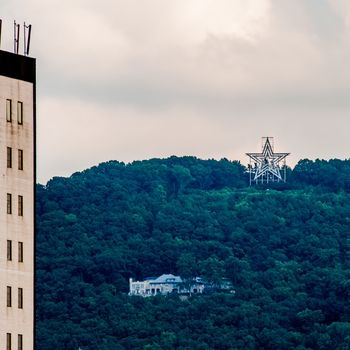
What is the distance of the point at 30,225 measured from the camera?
4451 inches

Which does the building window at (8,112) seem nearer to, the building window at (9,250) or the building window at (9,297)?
the building window at (9,250)

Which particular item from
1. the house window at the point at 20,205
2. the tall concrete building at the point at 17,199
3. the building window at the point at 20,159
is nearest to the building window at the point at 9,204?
the tall concrete building at the point at 17,199

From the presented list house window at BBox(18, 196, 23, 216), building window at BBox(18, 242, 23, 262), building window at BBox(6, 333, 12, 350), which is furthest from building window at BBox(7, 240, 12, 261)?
building window at BBox(6, 333, 12, 350)

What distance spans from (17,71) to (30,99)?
127cm

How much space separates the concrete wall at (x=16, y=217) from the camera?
4400 inches

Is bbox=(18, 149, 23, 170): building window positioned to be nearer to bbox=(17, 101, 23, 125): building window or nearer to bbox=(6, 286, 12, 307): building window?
bbox=(17, 101, 23, 125): building window

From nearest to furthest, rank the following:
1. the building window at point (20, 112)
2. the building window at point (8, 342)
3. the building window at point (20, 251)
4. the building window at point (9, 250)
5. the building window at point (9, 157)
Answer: the building window at point (8, 342) → the building window at point (9, 250) → the building window at point (9, 157) → the building window at point (20, 251) → the building window at point (20, 112)

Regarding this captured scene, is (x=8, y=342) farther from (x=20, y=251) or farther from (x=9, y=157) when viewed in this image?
(x=9, y=157)

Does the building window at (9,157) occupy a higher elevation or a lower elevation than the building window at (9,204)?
higher

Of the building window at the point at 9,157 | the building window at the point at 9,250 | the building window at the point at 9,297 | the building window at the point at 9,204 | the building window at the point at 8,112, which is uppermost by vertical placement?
the building window at the point at 8,112

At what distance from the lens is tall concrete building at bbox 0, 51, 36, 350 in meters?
112

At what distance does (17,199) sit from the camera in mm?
112938

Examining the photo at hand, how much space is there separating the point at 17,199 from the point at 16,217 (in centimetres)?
74

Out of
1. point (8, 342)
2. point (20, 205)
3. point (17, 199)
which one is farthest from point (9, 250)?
point (8, 342)
